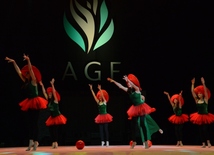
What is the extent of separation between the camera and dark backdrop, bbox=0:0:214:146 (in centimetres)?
1019

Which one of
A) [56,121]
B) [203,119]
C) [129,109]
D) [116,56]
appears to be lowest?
[203,119]

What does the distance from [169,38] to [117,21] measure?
1.47 meters

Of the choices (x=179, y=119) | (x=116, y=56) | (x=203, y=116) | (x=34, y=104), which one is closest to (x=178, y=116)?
(x=179, y=119)

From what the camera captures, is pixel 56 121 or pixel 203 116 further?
pixel 203 116

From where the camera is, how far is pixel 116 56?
1039 centimetres

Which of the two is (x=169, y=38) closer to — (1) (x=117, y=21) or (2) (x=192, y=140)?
(1) (x=117, y=21)

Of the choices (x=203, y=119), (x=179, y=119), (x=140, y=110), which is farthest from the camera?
(x=179, y=119)

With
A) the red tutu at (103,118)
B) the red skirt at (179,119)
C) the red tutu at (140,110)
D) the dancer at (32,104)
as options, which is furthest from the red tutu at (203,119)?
the dancer at (32,104)

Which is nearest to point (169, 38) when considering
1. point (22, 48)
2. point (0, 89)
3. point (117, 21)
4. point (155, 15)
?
point (155, 15)

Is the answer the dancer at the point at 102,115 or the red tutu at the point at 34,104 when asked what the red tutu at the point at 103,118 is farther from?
the red tutu at the point at 34,104

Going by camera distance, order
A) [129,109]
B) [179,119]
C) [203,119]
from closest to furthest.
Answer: [129,109] → [203,119] → [179,119]

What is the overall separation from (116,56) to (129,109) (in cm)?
264

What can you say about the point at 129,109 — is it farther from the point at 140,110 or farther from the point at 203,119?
the point at 203,119

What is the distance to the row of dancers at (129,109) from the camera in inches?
282
